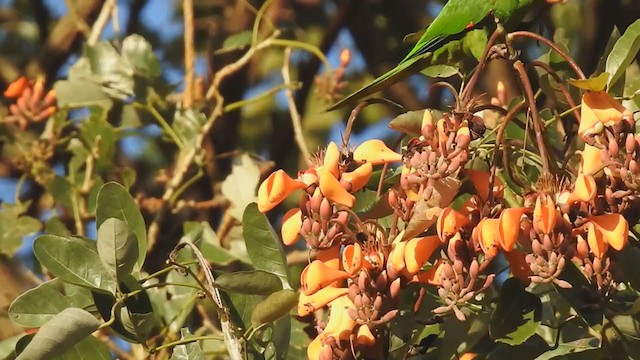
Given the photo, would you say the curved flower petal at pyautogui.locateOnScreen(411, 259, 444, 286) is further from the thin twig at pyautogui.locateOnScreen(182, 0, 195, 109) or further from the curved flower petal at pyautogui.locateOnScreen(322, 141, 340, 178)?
the thin twig at pyautogui.locateOnScreen(182, 0, 195, 109)

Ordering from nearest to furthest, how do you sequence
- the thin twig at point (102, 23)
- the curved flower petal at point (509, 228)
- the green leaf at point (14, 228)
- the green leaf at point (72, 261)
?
the curved flower petal at point (509, 228), the green leaf at point (72, 261), the green leaf at point (14, 228), the thin twig at point (102, 23)

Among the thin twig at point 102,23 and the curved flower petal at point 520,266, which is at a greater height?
the thin twig at point 102,23

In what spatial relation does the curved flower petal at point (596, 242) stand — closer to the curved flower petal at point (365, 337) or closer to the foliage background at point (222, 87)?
the curved flower petal at point (365, 337)

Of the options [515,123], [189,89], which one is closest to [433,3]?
[189,89]

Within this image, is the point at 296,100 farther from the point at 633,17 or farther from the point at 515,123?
the point at 515,123

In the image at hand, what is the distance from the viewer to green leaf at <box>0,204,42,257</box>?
1906mm

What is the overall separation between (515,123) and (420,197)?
1.02 ft

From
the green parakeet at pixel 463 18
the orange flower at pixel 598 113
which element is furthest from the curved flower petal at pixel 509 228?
the green parakeet at pixel 463 18

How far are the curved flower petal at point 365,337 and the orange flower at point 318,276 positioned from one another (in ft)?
0.17

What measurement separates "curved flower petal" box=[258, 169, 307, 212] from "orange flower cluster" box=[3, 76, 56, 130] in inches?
43.7

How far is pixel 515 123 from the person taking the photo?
1.22 metres

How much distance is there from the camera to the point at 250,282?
106cm

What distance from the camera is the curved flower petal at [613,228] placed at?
0.90 metres

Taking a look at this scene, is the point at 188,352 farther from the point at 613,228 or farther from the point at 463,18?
the point at 463,18
